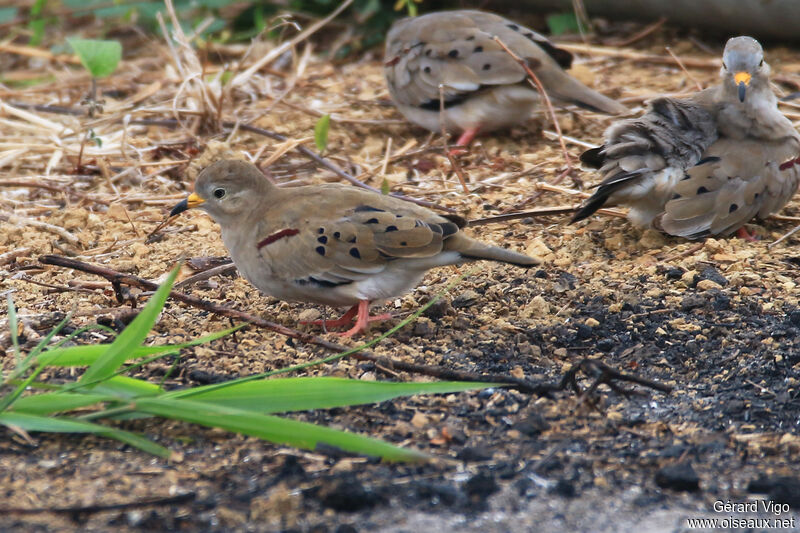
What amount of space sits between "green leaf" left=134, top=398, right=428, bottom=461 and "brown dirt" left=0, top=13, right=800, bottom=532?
0.10 m

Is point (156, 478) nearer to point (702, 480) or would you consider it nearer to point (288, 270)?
point (288, 270)

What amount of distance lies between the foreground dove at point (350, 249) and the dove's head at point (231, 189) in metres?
0.15

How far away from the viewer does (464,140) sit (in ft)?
20.2

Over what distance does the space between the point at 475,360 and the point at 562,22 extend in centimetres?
473

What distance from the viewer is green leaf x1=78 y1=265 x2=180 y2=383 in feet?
9.63

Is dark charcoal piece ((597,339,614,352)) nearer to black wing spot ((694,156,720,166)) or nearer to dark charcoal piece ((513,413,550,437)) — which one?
dark charcoal piece ((513,413,550,437))

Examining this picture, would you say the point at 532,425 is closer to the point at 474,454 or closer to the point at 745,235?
the point at 474,454

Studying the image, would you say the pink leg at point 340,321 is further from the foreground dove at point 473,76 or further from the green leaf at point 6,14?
the green leaf at point 6,14

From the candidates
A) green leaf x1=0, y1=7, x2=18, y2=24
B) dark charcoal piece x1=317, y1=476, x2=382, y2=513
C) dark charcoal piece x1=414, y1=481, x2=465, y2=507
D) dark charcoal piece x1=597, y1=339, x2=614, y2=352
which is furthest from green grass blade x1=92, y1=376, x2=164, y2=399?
green leaf x1=0, y1=7, x2=18, y2=24

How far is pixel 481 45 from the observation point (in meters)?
6.12

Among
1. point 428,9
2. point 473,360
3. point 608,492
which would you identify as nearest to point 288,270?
point 473,360

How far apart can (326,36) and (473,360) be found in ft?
16.8

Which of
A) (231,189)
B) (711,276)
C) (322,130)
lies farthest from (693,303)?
(322,130)

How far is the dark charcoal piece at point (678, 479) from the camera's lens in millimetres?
2730
